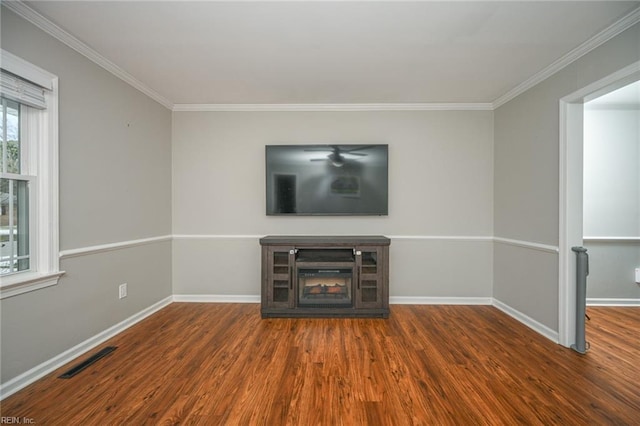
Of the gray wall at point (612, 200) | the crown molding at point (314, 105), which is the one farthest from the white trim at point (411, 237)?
the crown molding at point (314, 105)

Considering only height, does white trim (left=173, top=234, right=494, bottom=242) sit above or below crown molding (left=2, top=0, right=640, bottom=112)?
below

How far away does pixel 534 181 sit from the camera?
2.88 meters

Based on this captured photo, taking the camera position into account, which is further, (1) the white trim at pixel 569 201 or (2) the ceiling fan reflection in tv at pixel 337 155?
(2) the ceiling fan reflection in tv at pixel 337 155

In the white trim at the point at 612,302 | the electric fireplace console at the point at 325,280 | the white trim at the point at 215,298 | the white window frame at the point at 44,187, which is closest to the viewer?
the white window frame at the point at 44,187

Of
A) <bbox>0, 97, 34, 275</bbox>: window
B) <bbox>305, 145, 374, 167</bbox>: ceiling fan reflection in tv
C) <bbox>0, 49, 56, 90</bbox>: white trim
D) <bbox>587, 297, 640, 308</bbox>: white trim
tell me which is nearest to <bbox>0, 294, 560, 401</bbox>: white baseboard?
<bbox>0, 97, 34, 275</bbox>: window

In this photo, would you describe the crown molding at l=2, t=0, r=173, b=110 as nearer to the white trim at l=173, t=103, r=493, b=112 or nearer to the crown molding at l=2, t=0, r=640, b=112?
the crown molding at l=2, t=0, r=640, b=112

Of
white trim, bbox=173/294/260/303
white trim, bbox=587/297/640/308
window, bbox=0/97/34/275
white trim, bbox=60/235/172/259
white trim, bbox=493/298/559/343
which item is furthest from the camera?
white trim, bbox=173/294/260/303

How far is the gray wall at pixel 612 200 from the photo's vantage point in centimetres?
343

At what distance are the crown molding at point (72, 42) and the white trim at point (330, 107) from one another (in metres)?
0.55

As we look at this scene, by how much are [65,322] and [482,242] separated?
4.29 metres

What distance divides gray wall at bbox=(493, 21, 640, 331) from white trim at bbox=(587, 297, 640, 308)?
1158 millimetres

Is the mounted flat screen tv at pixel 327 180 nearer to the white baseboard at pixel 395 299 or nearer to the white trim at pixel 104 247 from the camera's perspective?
the white baseboard at pixel 395 299

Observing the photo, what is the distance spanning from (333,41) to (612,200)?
3.90m

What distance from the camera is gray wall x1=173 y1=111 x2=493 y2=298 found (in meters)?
3.58
